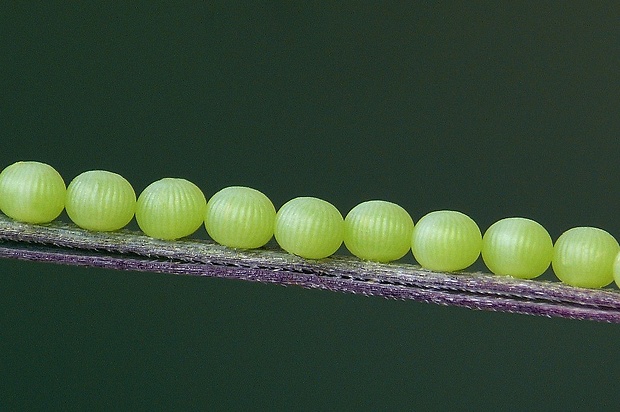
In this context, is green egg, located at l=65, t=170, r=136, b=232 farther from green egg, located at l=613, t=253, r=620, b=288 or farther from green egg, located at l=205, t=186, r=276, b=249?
green egg, located at l=613, t=253, r=620, b=288

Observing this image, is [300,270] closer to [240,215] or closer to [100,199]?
[240,215]

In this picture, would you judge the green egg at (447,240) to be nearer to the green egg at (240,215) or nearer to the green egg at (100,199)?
the green egg at (240,215)

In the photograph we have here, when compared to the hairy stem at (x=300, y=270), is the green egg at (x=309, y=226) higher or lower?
higher

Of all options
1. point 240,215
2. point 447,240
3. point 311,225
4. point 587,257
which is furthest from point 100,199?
point 587,257

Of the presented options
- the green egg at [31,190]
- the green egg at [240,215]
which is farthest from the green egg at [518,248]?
the green egg at [31,190]

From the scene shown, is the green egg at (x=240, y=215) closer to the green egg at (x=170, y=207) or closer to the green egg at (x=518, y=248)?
the green egg at (x=170, y=207)
